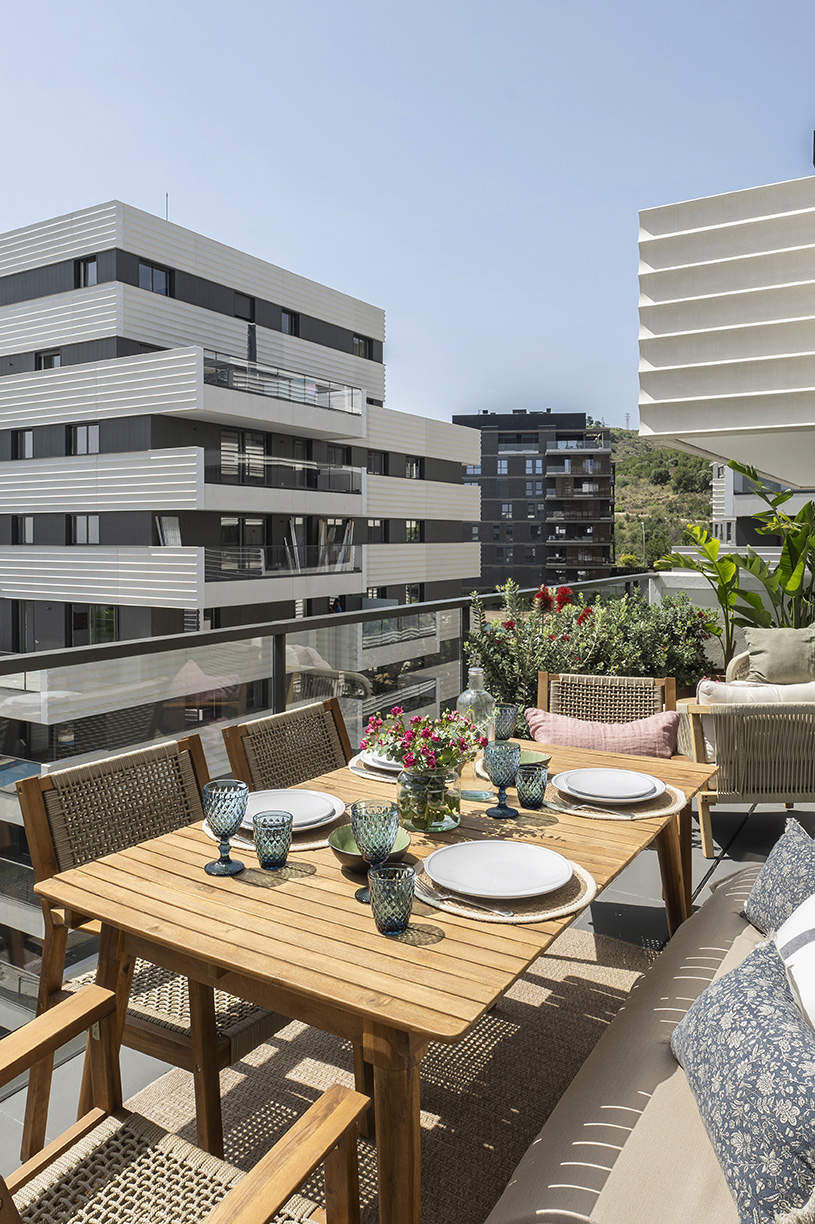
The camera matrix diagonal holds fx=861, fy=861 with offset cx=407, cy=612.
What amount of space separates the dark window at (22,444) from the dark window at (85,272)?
438 cm

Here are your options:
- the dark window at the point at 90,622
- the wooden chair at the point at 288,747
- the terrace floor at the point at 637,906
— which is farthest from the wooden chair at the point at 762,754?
the dark window at the point at 90,622

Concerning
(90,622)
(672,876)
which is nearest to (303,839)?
(672,876)

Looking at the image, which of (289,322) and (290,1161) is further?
(289,322)

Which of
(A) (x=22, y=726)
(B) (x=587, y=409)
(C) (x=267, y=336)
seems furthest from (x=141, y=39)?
(B) (x=587, y=409)

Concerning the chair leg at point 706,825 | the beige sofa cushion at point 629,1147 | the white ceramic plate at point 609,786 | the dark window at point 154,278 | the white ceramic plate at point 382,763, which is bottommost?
the chair leg at point 706,825

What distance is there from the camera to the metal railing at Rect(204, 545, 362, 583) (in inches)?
826

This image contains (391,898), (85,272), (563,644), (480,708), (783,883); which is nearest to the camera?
(391,898)

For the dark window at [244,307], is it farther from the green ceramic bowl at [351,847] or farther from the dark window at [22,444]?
the green ceramic bowl at [351,847]

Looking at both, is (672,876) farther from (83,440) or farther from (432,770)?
(83,440)

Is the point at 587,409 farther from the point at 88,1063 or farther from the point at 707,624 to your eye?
the point at 88,1063

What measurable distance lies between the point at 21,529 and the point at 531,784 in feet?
82.3

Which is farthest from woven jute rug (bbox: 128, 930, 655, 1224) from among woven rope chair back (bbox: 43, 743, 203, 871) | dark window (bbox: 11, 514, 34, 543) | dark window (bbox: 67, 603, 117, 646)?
dark window (bbox: 11, 514, 34, 543)

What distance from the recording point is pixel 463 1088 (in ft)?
6.97

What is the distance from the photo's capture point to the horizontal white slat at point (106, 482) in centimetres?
2073
